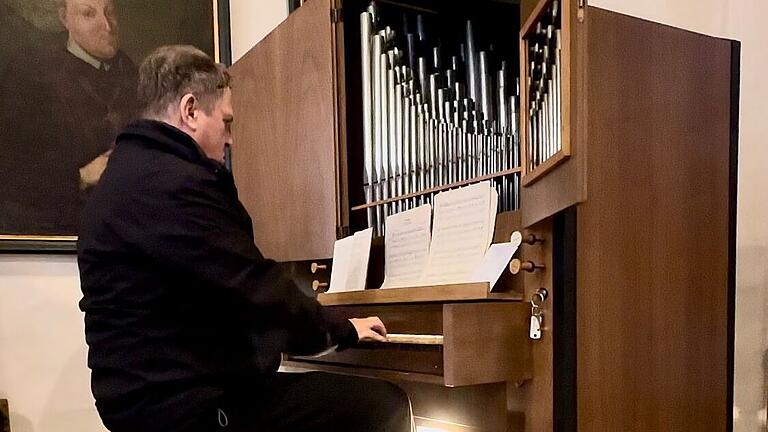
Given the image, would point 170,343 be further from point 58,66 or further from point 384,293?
point 58,66

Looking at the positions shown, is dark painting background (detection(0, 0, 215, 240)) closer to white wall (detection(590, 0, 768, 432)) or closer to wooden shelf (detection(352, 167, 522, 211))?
wooden shelf (detection(352, 167, 522, 211))

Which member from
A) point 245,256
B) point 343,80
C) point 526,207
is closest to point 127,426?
point 245,256

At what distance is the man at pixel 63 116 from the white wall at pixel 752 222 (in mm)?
2004

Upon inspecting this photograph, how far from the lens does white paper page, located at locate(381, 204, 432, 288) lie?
193 centimetres

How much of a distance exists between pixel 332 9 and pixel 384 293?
2.80 feet

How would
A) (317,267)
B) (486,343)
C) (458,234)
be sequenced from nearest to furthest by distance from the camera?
(486,343) → (458,234) → (317,267)

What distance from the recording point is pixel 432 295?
1.70 metres

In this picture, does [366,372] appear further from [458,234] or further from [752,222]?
[752,222]

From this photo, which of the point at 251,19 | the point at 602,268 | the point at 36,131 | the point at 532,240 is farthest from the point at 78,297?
the point at 602,268

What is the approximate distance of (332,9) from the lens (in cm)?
219

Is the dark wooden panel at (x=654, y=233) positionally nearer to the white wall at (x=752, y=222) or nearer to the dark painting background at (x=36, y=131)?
the white wall at (x=752, y=222)

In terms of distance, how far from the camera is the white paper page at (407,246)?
1.93 metres

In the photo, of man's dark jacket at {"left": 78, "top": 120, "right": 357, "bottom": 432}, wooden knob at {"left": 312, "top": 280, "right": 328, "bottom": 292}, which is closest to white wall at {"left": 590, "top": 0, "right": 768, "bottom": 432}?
wooden knob at {"left": 312, "top": 280, "right": 328, "bottom": 292}

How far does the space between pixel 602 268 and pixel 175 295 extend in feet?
2.80
